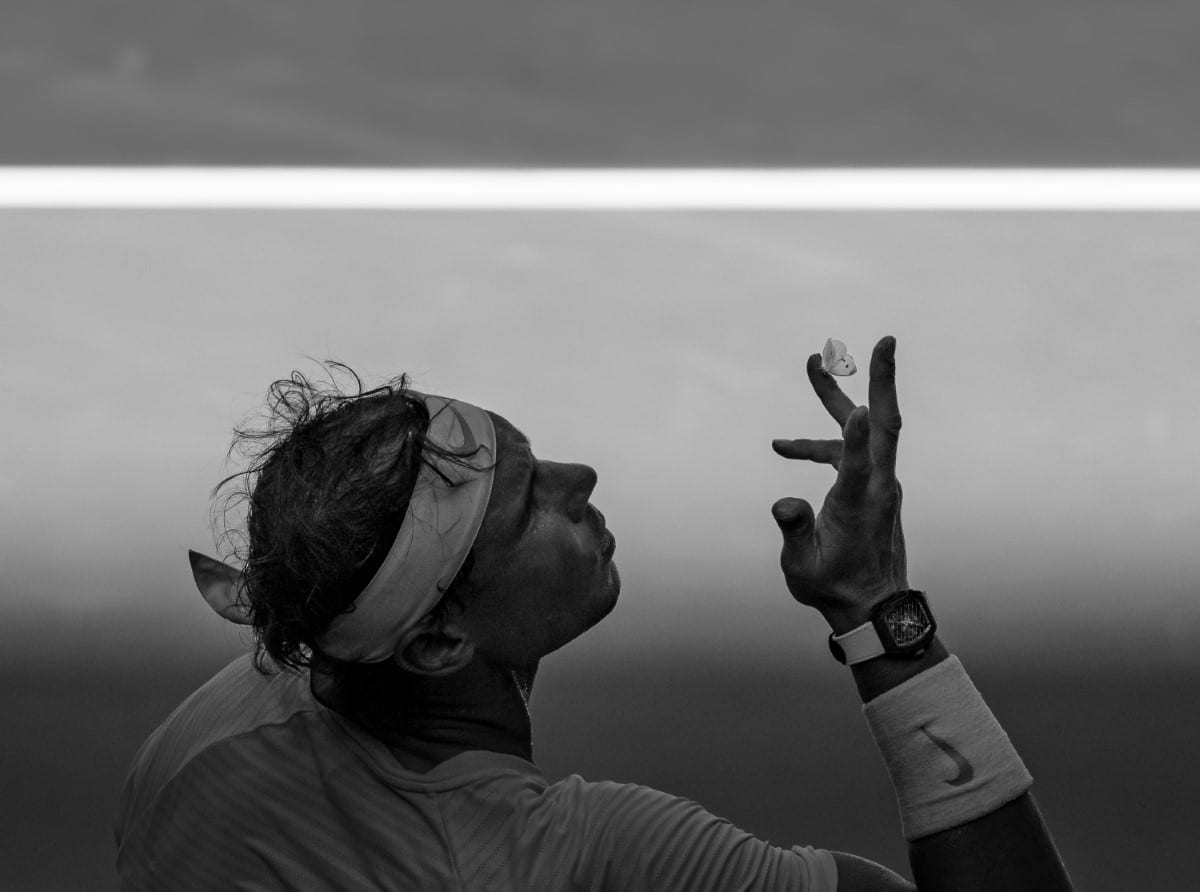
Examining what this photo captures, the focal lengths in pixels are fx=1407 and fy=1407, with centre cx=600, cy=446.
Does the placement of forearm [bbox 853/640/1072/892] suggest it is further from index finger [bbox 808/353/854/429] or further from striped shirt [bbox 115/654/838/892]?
index finger [bbox 808/353/854/429]

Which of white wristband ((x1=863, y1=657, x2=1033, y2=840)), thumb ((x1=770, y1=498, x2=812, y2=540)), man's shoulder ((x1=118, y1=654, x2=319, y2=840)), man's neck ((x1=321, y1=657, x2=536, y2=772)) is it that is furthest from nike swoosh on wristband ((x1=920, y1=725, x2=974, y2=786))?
man's shoulder ((x1=118, y1=654, x2=319, y2=840))

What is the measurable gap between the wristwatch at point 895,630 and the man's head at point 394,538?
5.8 inches

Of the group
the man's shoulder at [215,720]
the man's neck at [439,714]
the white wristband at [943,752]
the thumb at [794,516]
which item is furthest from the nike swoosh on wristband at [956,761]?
the man's shoulder at [215,720]

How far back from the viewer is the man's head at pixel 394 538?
762 mm

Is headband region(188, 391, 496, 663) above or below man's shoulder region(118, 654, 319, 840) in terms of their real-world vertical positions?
above

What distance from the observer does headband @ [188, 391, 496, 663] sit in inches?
29.8

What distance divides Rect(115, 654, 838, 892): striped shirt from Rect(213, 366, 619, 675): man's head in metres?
0.06

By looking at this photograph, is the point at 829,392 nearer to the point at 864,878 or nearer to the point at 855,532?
the point at 855,532

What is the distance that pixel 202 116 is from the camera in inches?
94.3

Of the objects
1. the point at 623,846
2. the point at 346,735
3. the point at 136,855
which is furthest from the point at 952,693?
the point at 136,855

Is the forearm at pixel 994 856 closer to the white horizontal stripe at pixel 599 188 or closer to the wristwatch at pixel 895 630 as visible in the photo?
the wristwatch at pixel 895 630

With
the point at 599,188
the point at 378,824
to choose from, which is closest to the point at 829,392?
the point at 378,824

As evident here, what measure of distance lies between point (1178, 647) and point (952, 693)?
8.33 feet

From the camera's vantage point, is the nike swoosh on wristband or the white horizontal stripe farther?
the white horizontal stripe
